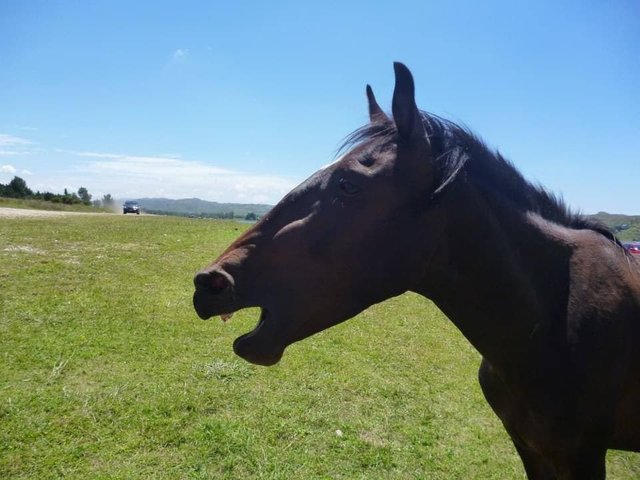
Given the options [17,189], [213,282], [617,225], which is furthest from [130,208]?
[213,282]

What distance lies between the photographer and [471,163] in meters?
1.99

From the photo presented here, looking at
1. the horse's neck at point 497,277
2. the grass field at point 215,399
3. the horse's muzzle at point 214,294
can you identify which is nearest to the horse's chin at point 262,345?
the horse's muzzle at point 214,294

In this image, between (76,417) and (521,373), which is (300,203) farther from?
(76,417)

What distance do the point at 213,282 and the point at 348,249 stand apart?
0.60 metres

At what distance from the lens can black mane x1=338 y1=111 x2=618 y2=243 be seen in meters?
1.87

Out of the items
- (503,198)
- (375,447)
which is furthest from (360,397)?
(503,198)

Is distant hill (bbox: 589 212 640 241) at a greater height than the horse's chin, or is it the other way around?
distant hill (bbox: 589 212 640 241)

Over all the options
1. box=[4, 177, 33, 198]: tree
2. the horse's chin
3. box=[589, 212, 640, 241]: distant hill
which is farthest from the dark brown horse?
box=[4, 177, 33, 198]: tree

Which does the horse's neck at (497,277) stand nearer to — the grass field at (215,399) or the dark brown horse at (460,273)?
the dark brown horse at (460,273)

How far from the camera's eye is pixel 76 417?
4352 mm

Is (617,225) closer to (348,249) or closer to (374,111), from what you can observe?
(374,111)

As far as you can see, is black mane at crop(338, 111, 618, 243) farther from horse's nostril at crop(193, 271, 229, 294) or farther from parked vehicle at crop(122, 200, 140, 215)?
parked vehicle at crop(122, 200, 140, 215)

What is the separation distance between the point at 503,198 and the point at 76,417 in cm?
481

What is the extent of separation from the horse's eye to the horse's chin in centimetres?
66
